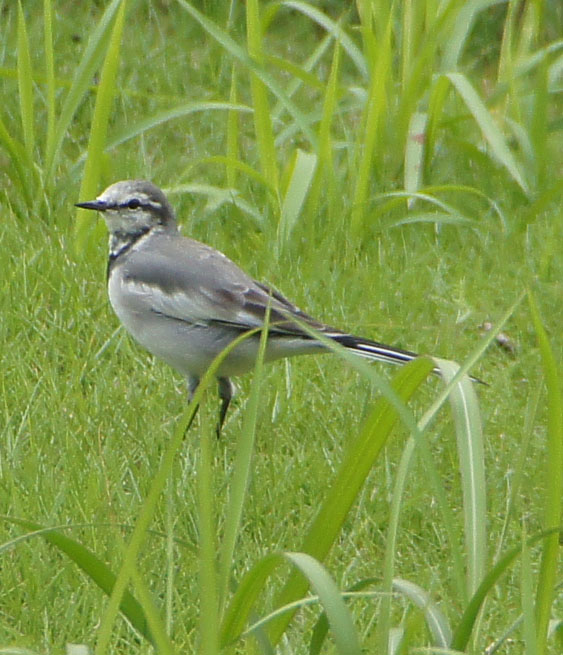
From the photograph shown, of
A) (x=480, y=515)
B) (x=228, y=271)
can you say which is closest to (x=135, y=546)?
(x=480, y=515)

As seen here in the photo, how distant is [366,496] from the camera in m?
4.40

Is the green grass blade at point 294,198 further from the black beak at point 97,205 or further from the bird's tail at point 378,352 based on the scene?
the bird's tail at point 378,352

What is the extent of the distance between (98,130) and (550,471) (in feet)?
12.3

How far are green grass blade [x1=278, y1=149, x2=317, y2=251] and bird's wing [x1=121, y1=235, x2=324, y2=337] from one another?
2.88 ft

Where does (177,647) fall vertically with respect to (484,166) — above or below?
below

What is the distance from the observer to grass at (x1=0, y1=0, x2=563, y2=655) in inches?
109

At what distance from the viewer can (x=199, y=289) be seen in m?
4.97

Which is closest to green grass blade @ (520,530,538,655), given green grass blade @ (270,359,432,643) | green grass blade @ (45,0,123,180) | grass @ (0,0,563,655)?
grass @ (0,0,563,655)

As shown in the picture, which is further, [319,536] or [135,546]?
[319,536]

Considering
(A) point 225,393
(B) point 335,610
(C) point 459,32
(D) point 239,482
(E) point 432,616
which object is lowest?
(A) point 225,393

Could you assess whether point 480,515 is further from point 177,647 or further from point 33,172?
point 33,172

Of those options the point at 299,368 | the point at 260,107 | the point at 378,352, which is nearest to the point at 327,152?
the point at 260,107

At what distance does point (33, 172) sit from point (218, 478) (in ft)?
7.90

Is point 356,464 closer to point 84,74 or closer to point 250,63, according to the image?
point 250,63
